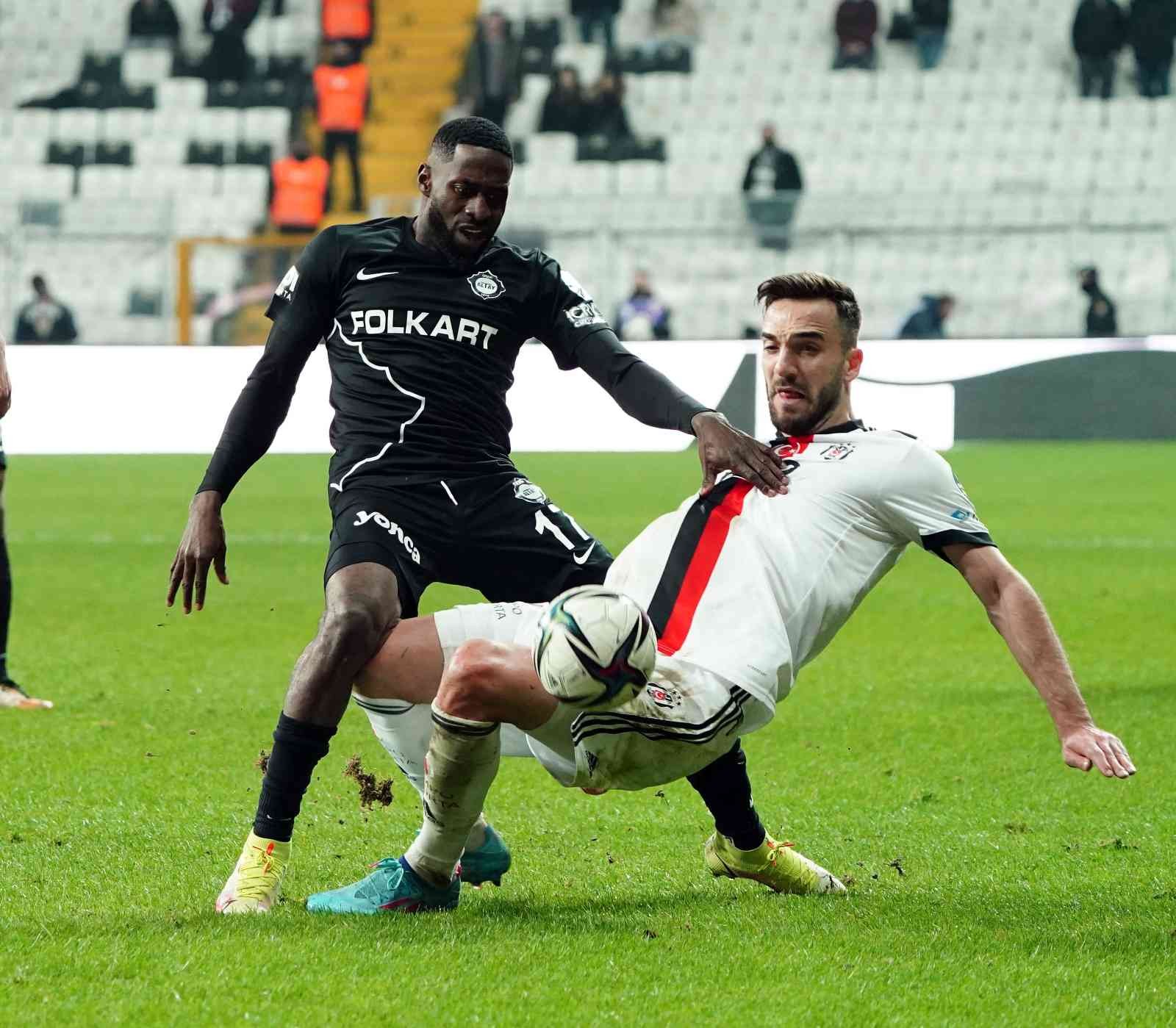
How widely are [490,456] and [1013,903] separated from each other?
1623mm

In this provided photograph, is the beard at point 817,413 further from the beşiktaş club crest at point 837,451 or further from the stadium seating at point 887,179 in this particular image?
the stadium seating at point 887,179

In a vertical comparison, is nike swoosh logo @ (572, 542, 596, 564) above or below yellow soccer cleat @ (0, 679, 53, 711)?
above

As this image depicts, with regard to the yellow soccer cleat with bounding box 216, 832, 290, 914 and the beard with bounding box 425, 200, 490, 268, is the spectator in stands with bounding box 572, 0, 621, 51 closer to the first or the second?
the beard with bounding box 425, 200, 490, 268

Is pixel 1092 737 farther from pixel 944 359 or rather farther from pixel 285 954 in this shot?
pixel 944 359

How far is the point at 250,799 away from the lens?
5.33 m

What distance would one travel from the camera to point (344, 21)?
24203 mm

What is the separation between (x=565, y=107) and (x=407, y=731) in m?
19.8

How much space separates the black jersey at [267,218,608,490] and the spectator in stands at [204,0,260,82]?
2089 centimetres

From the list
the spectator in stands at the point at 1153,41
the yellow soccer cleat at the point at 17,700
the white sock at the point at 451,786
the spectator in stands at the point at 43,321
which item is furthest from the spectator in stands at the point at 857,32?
the white sock at the point at 451,786

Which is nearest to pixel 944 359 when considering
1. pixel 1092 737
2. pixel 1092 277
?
pixel 1092 277

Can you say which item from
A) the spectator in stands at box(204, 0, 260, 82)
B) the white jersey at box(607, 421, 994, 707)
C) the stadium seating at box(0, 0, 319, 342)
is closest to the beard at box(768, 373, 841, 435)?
the white jersey at box(607, 421, 994, 707)

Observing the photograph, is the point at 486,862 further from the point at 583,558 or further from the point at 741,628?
the point at 741,628

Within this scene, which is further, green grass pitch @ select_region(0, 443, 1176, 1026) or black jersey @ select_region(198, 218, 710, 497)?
black jersey @ select_region(198, 218, 710, 497)

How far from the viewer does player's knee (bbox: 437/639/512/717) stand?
3734mm
